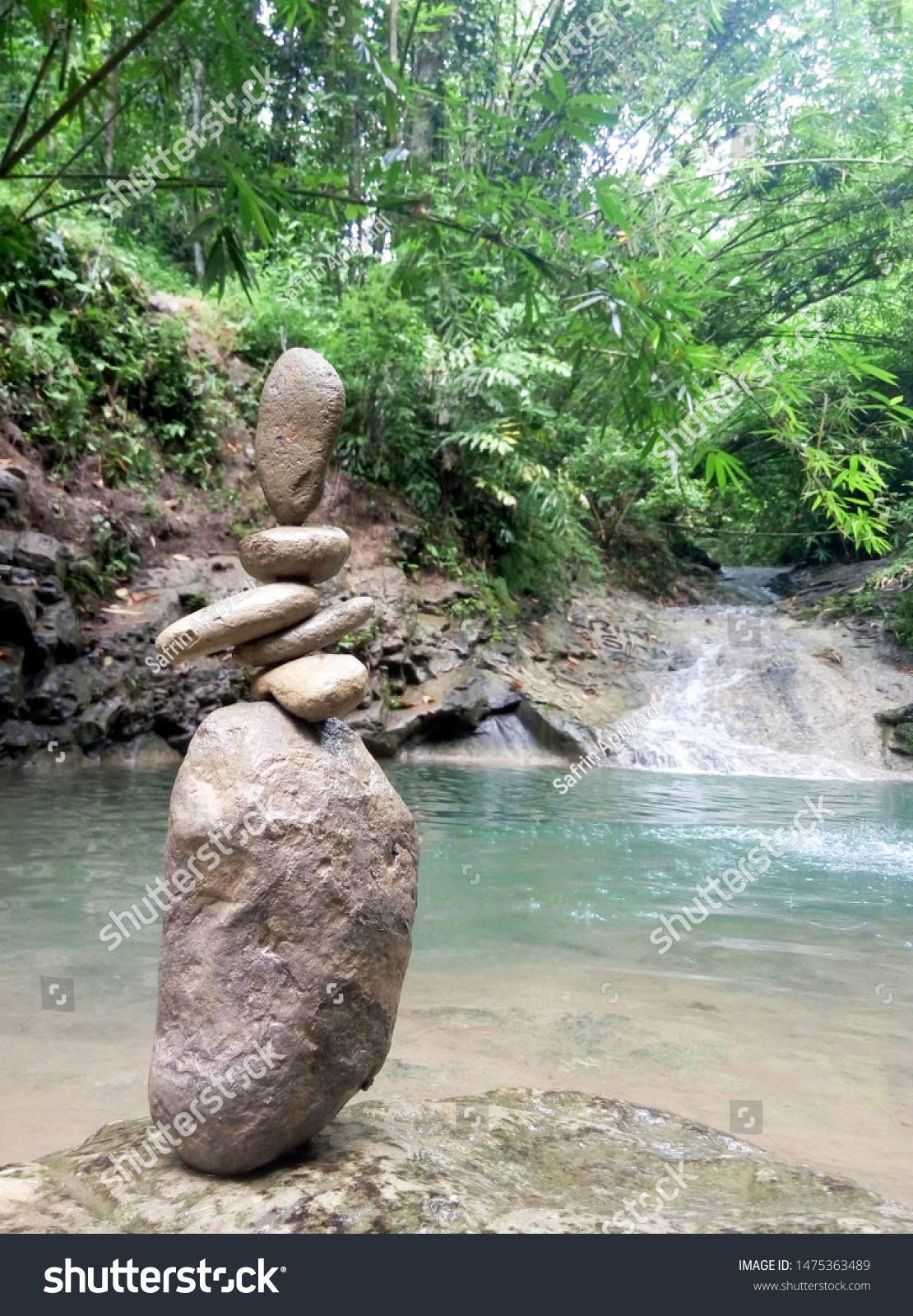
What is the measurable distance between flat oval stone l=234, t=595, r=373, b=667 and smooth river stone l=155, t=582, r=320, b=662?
0.04 meters

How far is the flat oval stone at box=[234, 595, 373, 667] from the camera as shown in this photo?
265 centimetres

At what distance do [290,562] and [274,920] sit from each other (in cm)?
100

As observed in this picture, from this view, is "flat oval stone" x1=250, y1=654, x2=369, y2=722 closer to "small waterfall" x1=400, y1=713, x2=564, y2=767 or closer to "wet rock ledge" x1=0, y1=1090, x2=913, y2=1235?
"wet rock ledge" x1=0, y1=1090, x2=913, y2=1235

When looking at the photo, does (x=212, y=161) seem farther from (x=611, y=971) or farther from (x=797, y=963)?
(x=797, y=963)

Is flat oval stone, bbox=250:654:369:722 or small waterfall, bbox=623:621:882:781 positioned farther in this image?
small waterfall, bbox=623:621:882:781

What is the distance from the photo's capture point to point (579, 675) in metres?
12.7

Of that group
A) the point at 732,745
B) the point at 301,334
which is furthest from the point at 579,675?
the point at 301,334

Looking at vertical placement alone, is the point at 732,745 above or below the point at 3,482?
below

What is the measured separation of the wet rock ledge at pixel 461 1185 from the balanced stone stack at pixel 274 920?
14 cm

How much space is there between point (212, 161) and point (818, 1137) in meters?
3.63
